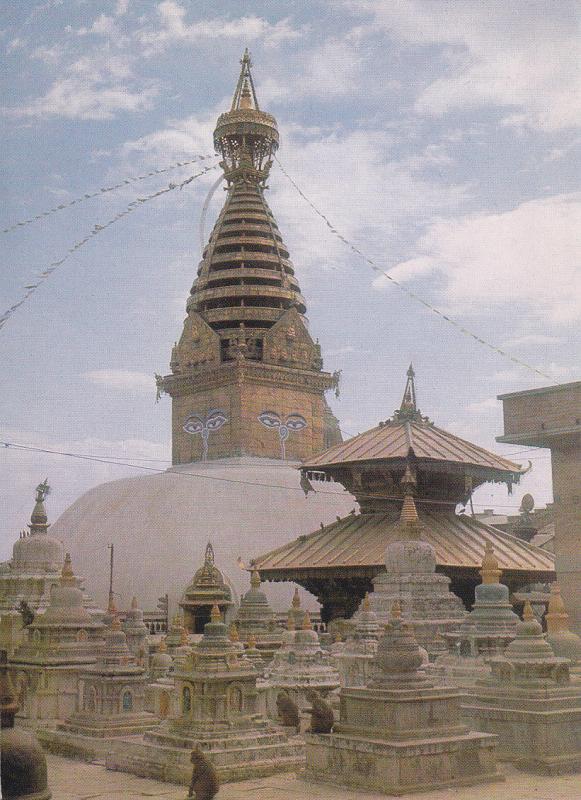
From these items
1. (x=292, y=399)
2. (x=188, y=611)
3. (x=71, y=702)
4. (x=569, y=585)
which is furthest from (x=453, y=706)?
(x=292, y=399)

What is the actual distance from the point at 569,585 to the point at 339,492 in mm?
19876

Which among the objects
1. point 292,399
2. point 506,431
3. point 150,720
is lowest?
point 150,720

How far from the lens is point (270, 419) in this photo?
37.5 m

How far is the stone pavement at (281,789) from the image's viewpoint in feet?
35.8

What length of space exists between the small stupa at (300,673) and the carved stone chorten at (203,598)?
414 inches

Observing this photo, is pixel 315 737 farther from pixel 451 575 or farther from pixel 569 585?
pixel 451 575

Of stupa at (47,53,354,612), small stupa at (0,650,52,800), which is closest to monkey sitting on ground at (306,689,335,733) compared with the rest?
small stupa at (0,650,52,800)

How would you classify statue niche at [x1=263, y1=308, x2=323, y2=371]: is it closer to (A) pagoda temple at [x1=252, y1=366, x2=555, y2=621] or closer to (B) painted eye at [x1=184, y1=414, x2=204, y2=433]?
(B) painted eye at [x1=184, y1=414, x2=204, y2=433]

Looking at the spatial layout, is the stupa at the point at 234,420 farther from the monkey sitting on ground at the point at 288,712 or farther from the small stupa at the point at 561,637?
the small stupa at the point at 561,637

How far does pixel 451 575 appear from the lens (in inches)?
954

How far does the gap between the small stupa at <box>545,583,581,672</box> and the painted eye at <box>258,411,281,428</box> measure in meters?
22.9

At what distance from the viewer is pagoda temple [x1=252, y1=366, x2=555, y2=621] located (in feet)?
81.8

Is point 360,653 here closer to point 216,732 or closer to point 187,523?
point 216,732

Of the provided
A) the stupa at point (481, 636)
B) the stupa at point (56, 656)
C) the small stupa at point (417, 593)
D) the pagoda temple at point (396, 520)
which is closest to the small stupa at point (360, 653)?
the small stupa at point (417, 593)
